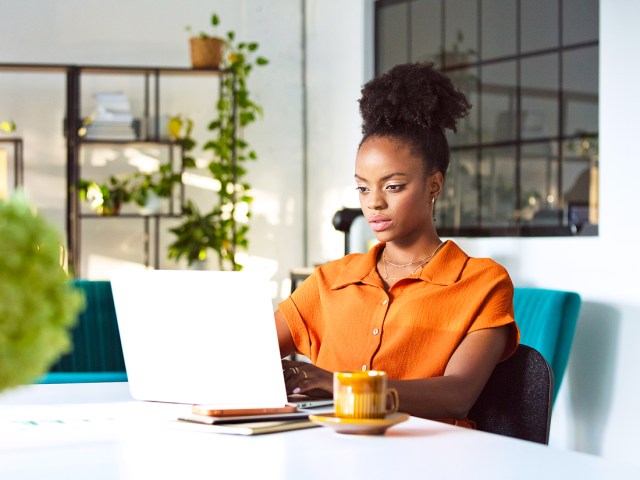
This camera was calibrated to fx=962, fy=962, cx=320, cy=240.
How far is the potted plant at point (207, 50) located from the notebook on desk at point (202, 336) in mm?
3769

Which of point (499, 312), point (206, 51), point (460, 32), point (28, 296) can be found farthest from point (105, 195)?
point (28, 296)

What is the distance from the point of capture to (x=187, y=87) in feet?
18.5

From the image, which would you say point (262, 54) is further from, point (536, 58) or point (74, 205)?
point (536, 58)

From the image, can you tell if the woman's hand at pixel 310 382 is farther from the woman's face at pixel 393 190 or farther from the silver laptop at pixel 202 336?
the woman's face at pixel 393 190

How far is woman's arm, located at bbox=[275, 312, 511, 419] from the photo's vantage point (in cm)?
163

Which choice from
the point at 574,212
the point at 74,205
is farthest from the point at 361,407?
the point at 74,205

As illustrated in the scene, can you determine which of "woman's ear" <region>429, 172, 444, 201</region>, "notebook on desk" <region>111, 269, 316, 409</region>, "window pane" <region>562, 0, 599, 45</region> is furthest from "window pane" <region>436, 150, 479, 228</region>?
"notebook on desk" <region>111, 269, 316, 409</region>

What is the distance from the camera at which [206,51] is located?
5.23 m

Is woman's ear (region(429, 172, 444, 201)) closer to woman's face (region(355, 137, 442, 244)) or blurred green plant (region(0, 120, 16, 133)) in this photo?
woman's face (region(355, 137, 442, 244))

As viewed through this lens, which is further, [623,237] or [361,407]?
[623,237]

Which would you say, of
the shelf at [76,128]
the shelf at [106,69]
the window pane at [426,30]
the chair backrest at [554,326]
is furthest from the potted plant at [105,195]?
the chair backrest at [554,326]

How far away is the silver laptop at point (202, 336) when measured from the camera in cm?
144

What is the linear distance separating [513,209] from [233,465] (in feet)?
9.95

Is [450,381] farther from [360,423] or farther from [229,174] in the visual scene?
[229,174]
